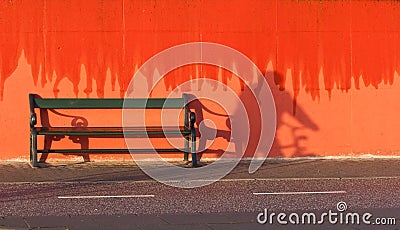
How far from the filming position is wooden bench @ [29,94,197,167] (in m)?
14.0

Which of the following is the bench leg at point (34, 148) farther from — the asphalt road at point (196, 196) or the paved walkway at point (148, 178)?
the asphalt road at point (196, 196)

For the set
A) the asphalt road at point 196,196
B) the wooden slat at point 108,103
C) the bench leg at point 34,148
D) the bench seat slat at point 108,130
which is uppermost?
the wooden slat at point 108,103

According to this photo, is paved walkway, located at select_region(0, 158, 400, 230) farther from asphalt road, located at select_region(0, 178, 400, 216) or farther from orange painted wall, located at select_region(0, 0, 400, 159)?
orange painted wall, located at select_region(0, 0, 400, 159)

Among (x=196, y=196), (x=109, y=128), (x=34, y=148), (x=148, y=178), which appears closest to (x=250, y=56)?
(x=109, y=128)

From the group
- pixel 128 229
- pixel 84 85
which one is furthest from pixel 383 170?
pixel 128 229

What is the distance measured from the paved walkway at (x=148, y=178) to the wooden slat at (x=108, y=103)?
100 cm

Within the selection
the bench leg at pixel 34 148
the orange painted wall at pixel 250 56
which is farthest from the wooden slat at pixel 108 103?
the bench leg at pixel 34 148

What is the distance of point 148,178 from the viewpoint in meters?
12.7

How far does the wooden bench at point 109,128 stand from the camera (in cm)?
1395

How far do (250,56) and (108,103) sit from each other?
8.78 ft

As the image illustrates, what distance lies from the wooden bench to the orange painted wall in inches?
8.4

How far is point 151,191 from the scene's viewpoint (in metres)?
11.4

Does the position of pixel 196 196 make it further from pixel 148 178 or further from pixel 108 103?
pixel 108 103

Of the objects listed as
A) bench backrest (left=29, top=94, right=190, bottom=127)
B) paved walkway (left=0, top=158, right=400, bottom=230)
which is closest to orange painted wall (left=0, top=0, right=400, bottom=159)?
bench backrest (left=29, top=94, right=190, bottom=127)
